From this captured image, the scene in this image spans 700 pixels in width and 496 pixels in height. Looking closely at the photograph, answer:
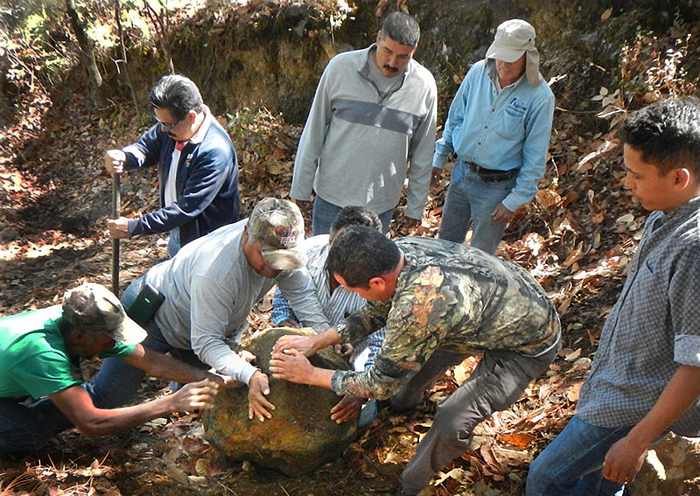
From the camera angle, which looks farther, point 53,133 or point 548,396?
point 53,133

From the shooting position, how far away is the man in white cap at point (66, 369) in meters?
3.28

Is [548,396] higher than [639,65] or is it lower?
lower

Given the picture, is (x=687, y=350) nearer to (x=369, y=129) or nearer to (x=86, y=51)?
(x=369, y=129)

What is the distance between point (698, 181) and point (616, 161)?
4.02m

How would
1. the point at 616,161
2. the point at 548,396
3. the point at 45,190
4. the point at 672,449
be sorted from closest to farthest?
the point at 672,449 < the point at 548,396 < the point at 616,161 < the point at 45,190

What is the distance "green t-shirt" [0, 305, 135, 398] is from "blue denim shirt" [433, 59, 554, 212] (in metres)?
3.12

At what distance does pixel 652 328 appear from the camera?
2352mm

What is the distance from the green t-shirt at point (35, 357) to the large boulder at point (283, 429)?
0.89 metres

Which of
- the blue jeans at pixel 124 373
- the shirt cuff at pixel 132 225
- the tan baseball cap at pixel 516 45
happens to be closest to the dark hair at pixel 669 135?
the tan baseball cap at pixel 516 45

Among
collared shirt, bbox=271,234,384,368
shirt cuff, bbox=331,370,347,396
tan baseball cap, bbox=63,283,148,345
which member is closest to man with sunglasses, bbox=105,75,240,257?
collared shirt, bbox=271,234,384,368

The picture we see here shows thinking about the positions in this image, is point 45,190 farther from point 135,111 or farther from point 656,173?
point 656,173

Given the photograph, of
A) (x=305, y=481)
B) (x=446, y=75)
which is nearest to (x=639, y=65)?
(x=446, y=75)

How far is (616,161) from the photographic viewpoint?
19.7ft

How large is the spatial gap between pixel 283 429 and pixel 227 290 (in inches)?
35.1
